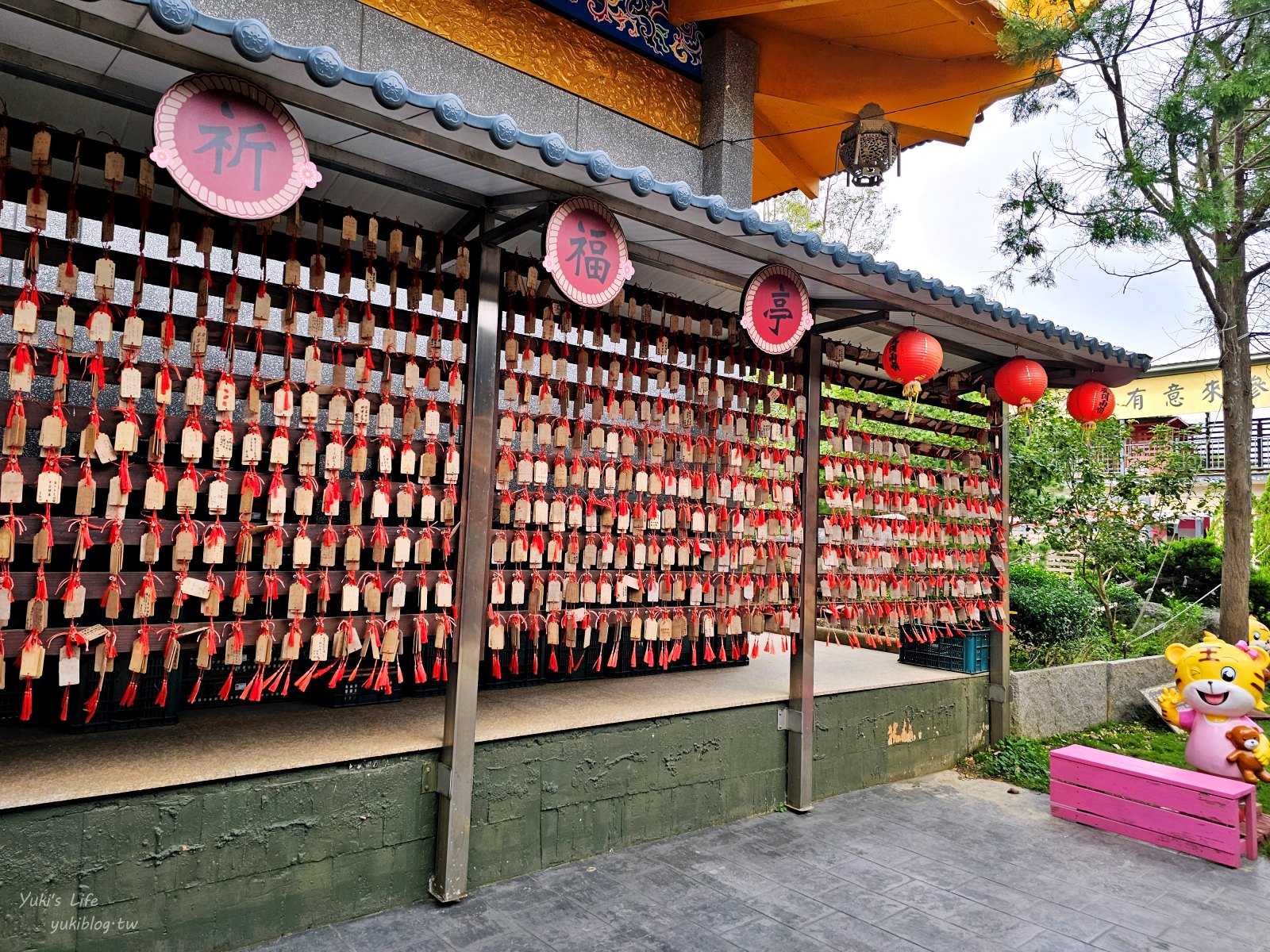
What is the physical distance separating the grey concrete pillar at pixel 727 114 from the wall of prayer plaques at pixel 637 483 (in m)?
2.28

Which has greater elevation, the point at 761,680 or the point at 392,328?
the point at 392,328

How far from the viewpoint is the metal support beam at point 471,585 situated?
13.3 feet

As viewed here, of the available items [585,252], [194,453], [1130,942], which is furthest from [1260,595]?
[194,453]

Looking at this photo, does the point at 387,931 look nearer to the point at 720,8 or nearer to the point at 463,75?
the point at 463,75

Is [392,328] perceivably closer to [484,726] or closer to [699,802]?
[484,726]

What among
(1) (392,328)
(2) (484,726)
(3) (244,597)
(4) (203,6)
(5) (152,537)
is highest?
(4) (203,6)

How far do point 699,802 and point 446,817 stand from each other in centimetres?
181

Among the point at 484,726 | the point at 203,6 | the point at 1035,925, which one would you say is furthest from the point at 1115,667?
the point at 203,6

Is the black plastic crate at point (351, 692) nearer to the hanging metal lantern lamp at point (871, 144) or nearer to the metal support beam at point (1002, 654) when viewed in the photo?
the metal support beam at point (1002, 654)

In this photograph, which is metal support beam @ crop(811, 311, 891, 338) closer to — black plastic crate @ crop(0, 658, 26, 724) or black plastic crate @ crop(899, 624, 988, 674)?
black plastic crate @ crop(899, 624, 988, 674)

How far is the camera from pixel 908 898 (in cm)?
443

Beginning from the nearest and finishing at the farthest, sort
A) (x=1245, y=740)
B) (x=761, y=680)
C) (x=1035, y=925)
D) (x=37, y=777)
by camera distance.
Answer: (x=37, y=777) < (x=1035, y=925) < (x=1245, y=740) < (x=761, y=680)

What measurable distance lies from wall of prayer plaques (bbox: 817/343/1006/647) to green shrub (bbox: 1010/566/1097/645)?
1.85 m

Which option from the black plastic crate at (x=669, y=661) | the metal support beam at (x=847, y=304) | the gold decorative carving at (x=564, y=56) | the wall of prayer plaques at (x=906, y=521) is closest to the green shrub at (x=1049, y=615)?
the wall of prayer plaques at (x=906, y=521)
